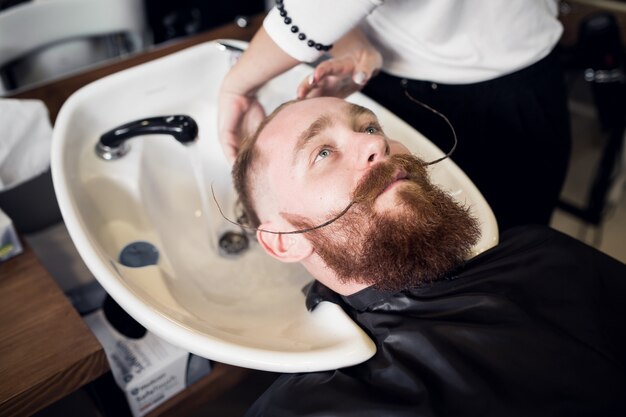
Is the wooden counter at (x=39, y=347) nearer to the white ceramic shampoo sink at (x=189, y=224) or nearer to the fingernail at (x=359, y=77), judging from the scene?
the white ceramic shampoo sink at (x=189, y=224)

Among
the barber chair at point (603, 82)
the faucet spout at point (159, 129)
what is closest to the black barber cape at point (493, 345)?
the faucet spout at point (159, 129)

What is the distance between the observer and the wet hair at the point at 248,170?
37.8 inches

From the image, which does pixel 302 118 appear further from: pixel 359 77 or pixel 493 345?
pixel 493 345

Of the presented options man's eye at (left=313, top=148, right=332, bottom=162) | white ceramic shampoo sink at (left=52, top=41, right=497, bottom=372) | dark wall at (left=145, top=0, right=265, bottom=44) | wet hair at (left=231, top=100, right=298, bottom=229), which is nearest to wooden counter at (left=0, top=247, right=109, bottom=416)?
white ceramic shampoo sink at (left=52, top=41, right=497, bottom=372)

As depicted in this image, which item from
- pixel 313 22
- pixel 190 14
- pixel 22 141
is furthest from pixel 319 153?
pixel 190 14

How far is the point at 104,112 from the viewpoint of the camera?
1.15m

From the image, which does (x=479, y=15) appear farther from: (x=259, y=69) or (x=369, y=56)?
(x=259, y=69)

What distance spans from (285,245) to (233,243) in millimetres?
316

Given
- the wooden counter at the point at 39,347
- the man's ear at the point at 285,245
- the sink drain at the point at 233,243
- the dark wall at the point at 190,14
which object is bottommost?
the sink drain at the point at 233,243

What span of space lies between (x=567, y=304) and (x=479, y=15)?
55 centimetres

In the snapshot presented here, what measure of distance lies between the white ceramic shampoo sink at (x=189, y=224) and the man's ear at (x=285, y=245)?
0.34 feet

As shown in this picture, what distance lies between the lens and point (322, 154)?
867mm

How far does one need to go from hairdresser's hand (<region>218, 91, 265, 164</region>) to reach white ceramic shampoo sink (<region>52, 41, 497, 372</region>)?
7cm

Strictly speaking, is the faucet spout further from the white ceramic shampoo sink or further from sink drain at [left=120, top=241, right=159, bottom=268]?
sink drain at [left=120, top=241, right=159, bottom=268]
